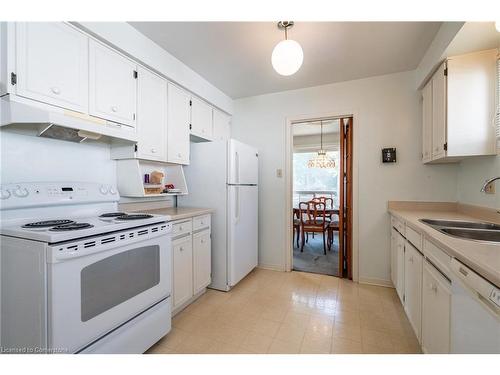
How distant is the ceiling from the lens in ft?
5.79

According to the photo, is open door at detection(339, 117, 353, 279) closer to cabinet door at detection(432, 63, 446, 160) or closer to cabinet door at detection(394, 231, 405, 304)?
cabinet door at detection(394, 231, 405, 304)

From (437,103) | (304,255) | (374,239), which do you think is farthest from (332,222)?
(437,103)

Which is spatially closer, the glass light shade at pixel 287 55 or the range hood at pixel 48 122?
the range hood at pixel 48 122

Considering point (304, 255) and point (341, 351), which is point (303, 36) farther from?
point (304, 255)

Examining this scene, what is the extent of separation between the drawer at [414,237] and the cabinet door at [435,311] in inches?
6.2

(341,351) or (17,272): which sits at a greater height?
(17,272)

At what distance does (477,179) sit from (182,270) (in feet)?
8.86

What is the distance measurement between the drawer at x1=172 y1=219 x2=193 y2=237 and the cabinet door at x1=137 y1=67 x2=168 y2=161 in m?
0.64

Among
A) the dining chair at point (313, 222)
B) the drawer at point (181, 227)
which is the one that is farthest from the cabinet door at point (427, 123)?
the drawer at point (181, 227)

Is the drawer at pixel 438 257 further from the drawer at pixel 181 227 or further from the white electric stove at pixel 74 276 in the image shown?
the drawer at pixel 181 227

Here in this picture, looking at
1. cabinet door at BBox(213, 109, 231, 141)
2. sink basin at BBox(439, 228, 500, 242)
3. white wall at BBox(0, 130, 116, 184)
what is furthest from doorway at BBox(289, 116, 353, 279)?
white wall at BBox(0, 130, 116, 184)

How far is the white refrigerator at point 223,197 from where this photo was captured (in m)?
2.38

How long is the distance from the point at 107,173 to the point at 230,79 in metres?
1.70

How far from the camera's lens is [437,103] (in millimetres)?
1931
